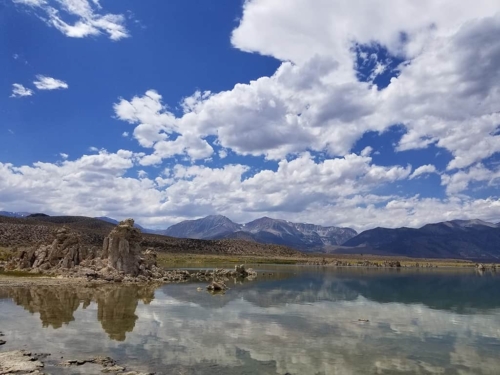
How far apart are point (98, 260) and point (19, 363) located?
5839 centimetres

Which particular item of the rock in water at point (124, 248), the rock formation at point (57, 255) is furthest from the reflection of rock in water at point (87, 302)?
the rock formation at point (57, 255)

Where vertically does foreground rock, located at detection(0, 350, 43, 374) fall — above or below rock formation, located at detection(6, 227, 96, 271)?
below

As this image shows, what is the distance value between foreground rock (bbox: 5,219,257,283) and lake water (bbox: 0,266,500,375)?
1722 centimetres

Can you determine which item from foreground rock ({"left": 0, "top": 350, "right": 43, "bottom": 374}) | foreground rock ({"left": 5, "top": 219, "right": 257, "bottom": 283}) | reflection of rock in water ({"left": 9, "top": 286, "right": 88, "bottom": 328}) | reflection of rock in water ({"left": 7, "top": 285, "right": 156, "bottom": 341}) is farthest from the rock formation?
foreground rock ({"left": 0, "top": 350, "right": 43, "bottom": 374})

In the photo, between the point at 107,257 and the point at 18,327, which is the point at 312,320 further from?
the point at 107,257

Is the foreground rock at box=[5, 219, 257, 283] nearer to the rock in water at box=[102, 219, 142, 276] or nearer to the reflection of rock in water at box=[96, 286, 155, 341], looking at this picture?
the rock in water at box=[102, 219, 142, 276]

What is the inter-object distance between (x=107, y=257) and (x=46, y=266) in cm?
1093

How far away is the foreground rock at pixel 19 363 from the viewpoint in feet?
65.5

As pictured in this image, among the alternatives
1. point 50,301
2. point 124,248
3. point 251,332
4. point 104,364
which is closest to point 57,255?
point 124,248

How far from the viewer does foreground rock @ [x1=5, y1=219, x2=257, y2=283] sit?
72812 mm

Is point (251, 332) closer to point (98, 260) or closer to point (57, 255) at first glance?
point (98, 260)

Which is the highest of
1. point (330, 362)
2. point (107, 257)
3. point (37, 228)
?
point (37, 228)

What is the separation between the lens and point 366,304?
2104 inches

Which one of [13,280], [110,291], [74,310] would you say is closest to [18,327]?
[74,310]
